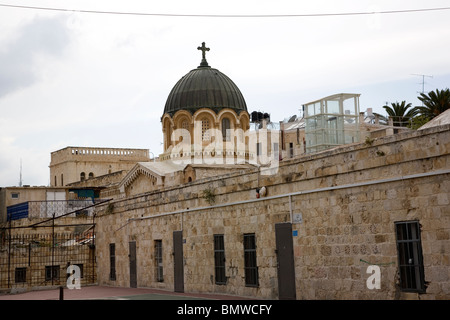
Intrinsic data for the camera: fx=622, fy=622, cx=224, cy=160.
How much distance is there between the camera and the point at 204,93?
3419 cm

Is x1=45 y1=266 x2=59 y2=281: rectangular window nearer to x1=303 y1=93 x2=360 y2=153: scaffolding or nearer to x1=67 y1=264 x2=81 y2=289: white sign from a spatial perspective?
x1=67 y1=264 x2=81 y2=289: white sign

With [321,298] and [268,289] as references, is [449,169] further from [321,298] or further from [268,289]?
[268,289]

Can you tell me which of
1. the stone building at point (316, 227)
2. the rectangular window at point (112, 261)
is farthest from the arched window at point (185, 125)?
the stone building at point (316, 227)

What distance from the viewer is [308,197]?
14.0 metres

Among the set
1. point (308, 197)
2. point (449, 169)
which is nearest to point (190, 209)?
point (308, 197)

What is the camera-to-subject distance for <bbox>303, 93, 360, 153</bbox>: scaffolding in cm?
1875

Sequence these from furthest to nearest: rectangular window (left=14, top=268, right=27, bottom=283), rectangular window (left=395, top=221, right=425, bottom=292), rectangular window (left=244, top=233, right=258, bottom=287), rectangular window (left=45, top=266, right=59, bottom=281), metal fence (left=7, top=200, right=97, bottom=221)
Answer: metal fence (left=7, top=200, right=97, bottom=221) < rectangular window (left=45, top=266, right=59, bottom=281) < rectangular window (left=14, top=268, right=27, bottom=283) < rectangular window (left=244, top=233, right=258, bottom=287) < rectangular window (left=395, top=221, right=425, bottom=292)

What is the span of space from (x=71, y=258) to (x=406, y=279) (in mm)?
16867

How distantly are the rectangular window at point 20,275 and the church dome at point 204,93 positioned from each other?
13.2m

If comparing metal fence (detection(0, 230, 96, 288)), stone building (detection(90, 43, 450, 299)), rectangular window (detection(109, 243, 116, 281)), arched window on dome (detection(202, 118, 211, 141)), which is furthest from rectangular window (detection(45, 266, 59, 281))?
arched window on dome (detection(202, 118, 211, 141))

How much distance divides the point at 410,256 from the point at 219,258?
6824 mm

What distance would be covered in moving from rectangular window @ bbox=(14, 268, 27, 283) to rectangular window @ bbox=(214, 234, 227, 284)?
1060 centimetres

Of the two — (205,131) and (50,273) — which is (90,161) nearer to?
(205,131)

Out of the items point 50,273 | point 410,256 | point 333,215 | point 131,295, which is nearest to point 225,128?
point 50,273
